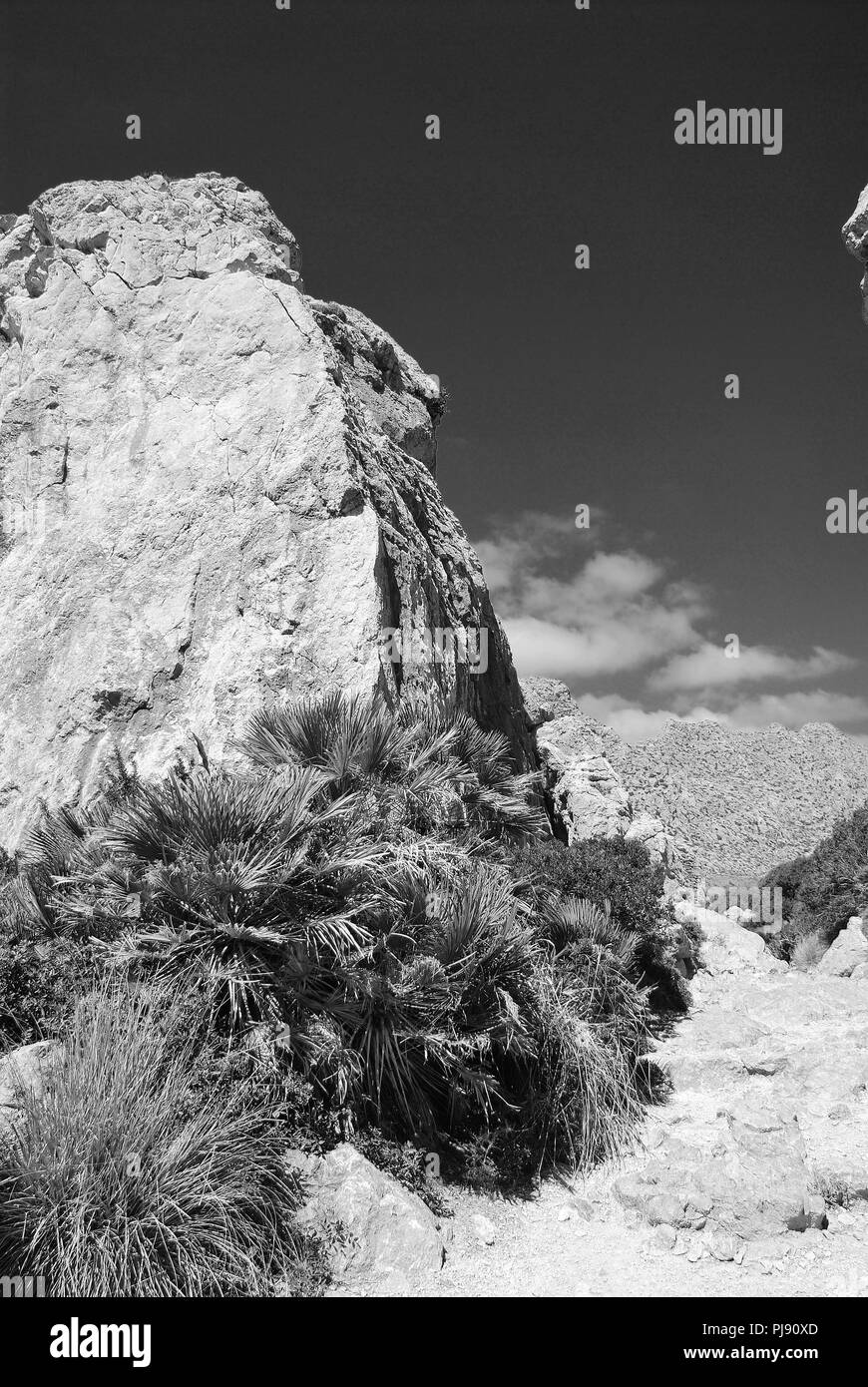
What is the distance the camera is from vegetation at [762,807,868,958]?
55.2ft

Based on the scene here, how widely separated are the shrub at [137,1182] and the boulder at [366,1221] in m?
0.21

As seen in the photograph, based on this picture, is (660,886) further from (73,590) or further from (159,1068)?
(73,590)

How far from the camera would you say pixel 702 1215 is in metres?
5.25

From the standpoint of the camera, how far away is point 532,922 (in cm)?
820

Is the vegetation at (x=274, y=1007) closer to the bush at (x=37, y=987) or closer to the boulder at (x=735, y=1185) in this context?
the bush at (x=37, y=987)

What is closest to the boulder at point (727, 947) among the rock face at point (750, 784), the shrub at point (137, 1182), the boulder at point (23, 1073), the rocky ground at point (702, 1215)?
the rocky ground at point (702, 1215)

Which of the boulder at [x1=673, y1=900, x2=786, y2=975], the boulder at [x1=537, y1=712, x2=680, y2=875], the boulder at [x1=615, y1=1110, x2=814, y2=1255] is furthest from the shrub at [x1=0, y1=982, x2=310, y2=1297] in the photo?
the boulder at [x1=537, y1=712, x2=680, y2=875]

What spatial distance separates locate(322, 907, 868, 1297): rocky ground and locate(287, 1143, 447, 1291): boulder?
0.12ft

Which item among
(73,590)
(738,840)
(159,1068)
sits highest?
(73,590)

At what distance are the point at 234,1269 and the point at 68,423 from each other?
13608 mm

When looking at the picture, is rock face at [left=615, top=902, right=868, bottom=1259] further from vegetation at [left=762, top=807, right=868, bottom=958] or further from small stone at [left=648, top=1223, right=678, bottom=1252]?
vegetation at [left=762, top=807, right=868, bottom=958]

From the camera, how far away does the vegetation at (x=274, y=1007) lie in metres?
3.91

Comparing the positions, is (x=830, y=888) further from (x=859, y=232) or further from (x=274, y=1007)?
(x=274, y=1007)
